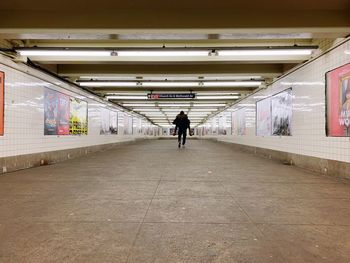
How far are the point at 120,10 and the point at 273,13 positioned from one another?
298cm

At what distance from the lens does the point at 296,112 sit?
8781 mm

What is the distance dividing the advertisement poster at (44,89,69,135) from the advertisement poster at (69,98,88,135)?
0.56 metres

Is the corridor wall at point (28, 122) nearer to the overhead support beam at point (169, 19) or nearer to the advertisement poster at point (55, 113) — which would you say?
the advertisement poster at point (55, 113)

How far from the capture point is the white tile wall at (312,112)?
250 inches

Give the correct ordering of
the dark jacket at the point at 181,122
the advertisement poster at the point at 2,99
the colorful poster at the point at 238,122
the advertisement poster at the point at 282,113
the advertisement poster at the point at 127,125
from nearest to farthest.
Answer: the advertisement poster at the point at 2,99
the advertisement poster at the point at 282,113
the dark jacket at the point at 181,122
the colorful poster at the point at 238,122
the advertisement poster at the point at 127,125

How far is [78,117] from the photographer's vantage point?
40.5ft

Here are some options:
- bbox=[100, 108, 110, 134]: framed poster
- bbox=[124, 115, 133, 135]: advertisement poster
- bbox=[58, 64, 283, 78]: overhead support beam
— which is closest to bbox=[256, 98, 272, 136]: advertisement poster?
bbox=[58, 64, 283, 78]: overhead support beam

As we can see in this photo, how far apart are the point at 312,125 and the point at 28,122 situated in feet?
26.8

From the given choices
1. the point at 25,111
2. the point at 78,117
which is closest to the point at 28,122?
the point at 25,111

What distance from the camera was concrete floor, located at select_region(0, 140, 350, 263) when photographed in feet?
7.78

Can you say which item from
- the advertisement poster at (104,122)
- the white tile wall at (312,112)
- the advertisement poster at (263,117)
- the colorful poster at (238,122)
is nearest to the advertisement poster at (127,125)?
the advertisement poster at (104,122)

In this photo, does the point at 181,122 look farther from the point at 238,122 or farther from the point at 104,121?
the point at 104,121

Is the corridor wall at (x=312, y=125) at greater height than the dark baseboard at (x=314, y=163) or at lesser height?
greater

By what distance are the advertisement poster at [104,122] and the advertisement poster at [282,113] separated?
32.4 ft
